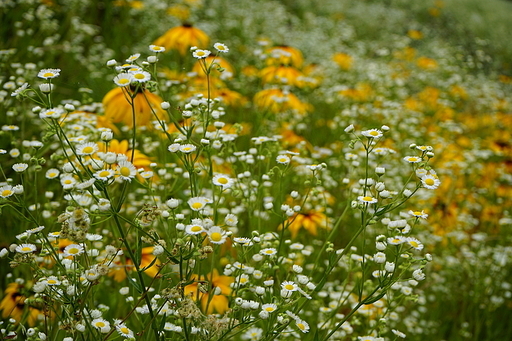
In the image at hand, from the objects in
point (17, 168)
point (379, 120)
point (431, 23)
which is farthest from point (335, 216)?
point (431, 23)

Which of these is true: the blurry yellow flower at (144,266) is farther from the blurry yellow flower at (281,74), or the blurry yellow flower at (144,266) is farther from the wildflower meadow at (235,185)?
the blurry yellow flower at (281,74)

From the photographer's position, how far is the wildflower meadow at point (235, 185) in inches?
46.8

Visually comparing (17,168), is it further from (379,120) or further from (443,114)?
(443,114)

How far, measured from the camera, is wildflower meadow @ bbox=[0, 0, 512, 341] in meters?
1.19

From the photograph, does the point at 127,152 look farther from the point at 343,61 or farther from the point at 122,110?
the point at 343,61

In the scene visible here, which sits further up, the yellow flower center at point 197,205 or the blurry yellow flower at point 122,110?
the yellow flower center at point 197,205

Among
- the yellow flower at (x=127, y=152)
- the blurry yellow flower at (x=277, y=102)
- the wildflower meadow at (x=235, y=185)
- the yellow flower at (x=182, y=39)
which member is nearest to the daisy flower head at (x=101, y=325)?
the wildflower meadow at (x=235, y=185)

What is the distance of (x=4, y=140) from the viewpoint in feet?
7.70

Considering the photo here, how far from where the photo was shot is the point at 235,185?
1.83 m

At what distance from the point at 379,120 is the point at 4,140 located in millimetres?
2579

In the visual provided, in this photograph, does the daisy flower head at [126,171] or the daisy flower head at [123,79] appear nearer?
the daisy flower head at [126,171]

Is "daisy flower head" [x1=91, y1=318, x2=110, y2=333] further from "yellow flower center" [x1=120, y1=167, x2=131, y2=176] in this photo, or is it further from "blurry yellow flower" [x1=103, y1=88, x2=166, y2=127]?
"blurry yellow flower" [x1=103, y1=88, x2=166, y2=127]

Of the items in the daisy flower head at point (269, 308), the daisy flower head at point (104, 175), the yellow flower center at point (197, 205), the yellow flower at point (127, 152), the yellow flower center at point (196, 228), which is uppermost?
the daisy flower head at point (104, 175)

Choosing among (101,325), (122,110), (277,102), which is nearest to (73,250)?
(101,325)
